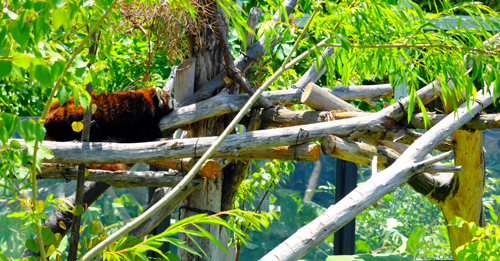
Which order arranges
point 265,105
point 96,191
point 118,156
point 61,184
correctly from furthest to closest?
point 61,184 < point 96,191 < point 265,105 < point 118,156

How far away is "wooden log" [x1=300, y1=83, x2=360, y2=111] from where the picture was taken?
259 cm

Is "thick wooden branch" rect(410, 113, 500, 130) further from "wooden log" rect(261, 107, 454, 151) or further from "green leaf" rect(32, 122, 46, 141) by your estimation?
"green leaf" rect(32, 122, 46, 141)

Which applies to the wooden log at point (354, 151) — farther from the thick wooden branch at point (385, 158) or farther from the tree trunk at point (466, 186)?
the tree trunk at point (466, 186)

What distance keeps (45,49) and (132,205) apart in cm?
391

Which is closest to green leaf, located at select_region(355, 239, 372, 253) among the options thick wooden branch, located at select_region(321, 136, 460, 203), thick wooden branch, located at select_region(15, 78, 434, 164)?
thick wooden branch, located at select_region(321, 136, 460, 203)

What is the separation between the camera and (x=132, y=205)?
15.2 feet

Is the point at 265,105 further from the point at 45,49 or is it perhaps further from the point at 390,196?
the point at 390,196

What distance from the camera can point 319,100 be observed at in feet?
8.57

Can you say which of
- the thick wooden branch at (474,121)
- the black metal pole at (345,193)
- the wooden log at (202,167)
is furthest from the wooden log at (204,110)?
the black metal pole at (345,193)

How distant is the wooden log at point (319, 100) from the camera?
2590mm

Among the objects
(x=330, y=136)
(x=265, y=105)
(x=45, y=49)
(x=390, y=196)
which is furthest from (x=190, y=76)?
(x=390, y=196)

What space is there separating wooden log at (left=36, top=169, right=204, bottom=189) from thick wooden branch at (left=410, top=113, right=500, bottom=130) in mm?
1379

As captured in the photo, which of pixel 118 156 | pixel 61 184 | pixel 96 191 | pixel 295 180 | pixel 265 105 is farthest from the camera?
pixel 295 180

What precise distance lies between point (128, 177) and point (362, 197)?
1.39 m
